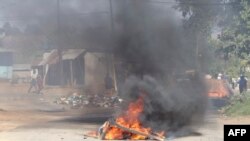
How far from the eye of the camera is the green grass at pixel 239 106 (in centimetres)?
1730

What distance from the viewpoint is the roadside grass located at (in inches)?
681

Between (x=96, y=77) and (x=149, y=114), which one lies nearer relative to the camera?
(x=149, y=114)

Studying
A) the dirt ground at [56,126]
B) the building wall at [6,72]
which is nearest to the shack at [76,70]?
the dirt ground at [56,126]

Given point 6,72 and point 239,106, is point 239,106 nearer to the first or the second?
point 239,106

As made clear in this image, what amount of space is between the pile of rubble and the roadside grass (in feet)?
17.5

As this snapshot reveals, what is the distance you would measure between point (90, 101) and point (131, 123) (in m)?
9.97

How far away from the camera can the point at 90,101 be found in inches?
845

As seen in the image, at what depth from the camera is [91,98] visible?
21.8 m

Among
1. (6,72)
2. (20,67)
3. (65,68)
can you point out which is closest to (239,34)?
(65,68)

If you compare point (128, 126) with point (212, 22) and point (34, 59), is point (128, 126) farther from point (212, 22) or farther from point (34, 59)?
point (34, 59)

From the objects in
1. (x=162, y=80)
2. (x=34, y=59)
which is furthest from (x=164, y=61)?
(x=34, y=59)

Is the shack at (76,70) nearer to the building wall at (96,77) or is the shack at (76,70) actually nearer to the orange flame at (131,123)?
the building wall at (96,77)

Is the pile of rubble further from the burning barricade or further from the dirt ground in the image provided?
the burning barricade

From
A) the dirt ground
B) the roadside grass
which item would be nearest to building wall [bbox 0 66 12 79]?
the dirt ground
